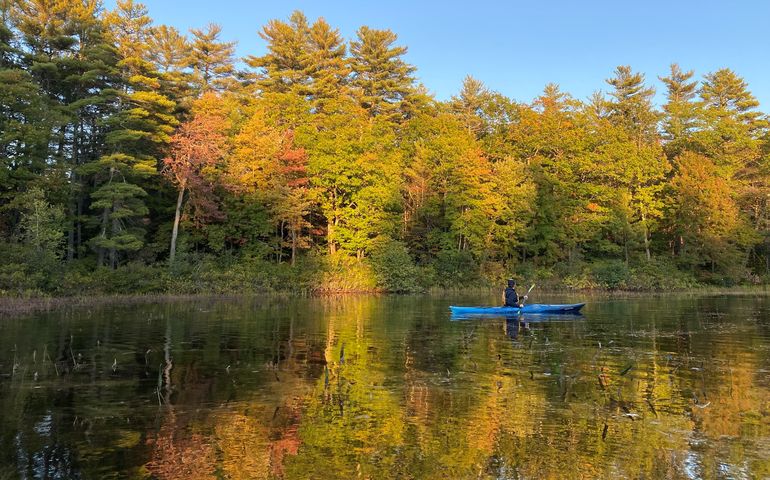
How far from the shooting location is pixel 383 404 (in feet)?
27.3

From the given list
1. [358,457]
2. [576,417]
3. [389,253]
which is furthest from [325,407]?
[389,253]

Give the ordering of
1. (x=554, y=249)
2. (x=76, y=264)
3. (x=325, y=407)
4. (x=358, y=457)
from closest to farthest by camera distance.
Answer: (x=358, y=457) < (x=325, y=407) < (x=76, y=264) < (x=554, y=249)

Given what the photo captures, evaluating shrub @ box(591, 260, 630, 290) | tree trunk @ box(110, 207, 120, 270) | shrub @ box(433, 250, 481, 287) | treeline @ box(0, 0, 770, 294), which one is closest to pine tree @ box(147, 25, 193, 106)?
treeline @ box(0, 0, 770, 294)

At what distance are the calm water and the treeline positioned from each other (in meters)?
15.6

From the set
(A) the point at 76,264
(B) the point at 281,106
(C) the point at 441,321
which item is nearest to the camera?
(C) the point at 441,321

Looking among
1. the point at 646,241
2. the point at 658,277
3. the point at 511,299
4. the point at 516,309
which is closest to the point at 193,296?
the point at 511,299

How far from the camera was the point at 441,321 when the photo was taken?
2005 centimetres

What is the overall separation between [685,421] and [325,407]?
4.69 meters

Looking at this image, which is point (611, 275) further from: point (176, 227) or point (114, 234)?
point (114, 234)

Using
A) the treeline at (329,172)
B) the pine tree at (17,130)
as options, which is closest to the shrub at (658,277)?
the treeline at (329,172)

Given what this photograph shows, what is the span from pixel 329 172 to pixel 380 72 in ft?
43.3

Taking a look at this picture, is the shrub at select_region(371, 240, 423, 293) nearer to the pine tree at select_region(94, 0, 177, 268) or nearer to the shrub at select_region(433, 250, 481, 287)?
the shrub at select_region(433, 250, 481, 287)

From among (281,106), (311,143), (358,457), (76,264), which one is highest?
(281,106)

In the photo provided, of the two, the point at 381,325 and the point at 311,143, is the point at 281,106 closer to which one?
the point at 311,143
